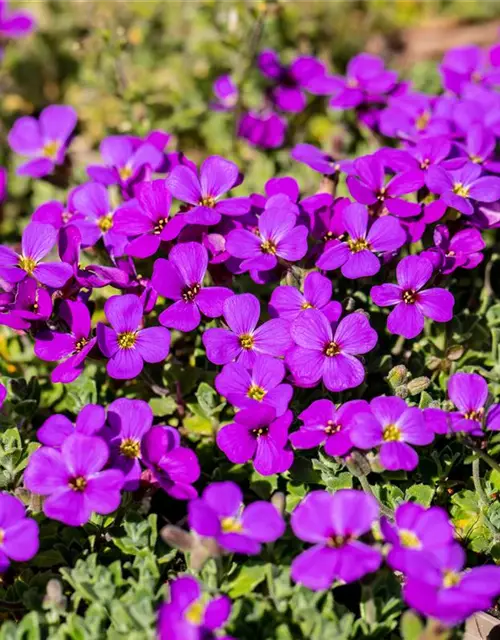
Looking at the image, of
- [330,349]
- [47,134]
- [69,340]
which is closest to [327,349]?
[330,349]

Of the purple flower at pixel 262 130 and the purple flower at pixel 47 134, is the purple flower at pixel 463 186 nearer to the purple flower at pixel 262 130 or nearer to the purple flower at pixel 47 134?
the purple flower at pixel 262 130

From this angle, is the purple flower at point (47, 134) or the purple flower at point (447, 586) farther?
the purple flower at point (47, 134)

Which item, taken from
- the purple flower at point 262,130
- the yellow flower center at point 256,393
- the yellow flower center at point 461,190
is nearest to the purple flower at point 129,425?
the yellow flower center at point 256,393

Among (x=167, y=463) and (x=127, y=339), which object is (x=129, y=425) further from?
(x=127, y=339)

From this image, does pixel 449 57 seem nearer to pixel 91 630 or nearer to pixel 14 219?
pixel 14 219

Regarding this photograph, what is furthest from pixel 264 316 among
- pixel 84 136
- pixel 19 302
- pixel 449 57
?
pixel 84 136

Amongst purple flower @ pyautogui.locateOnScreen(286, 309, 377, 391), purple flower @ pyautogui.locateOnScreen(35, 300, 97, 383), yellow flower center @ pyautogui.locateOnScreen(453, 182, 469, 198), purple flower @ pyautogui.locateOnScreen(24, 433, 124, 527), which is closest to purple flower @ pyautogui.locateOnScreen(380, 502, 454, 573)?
purple flower @ pyautogui.locateOnScreen(286, 309, 377, 391)

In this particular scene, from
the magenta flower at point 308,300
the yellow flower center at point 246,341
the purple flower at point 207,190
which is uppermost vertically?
the purple flower at point 207,190
